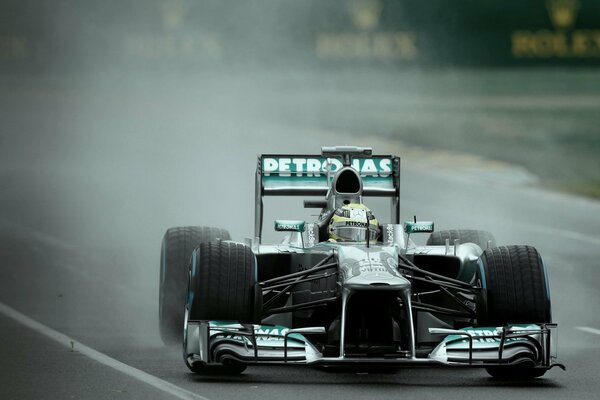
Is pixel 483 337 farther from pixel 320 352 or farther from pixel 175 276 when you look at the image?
pixel 175 276

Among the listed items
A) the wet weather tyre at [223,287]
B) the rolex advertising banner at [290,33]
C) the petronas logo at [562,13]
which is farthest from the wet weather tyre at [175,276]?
the petronas logo at [562,13]

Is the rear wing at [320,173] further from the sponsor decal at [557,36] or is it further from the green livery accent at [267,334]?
the sponsor decal at [557,36]

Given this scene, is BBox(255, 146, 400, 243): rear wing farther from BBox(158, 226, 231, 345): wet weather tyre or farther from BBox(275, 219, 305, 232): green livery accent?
BBox(275, 219, 305, 232): green livery accent

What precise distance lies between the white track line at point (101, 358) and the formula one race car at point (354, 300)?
1.60ft

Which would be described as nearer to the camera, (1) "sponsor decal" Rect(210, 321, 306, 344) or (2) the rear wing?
(1) "sponsor decal" Rect(210, 321, 306, 344)

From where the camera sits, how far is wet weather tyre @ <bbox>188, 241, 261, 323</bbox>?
1454cm

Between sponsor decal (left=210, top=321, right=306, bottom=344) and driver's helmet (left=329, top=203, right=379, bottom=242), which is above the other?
driver's helmet (left=329, top=203, right=379, bottom=242)

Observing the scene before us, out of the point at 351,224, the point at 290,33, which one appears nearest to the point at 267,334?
the point at 351,224

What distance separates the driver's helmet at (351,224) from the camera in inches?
632

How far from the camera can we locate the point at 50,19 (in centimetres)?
3447

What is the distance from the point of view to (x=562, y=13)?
35.4m

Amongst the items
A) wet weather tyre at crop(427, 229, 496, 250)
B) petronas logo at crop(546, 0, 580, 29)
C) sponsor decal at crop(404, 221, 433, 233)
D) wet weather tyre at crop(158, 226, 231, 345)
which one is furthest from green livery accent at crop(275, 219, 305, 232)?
petronas logo at crop(546, 0, 580, 29)

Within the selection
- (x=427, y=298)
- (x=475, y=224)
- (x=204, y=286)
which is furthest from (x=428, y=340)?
(x=475, y=224)

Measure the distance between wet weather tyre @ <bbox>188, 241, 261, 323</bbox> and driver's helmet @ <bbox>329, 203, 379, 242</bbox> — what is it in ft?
4.79
